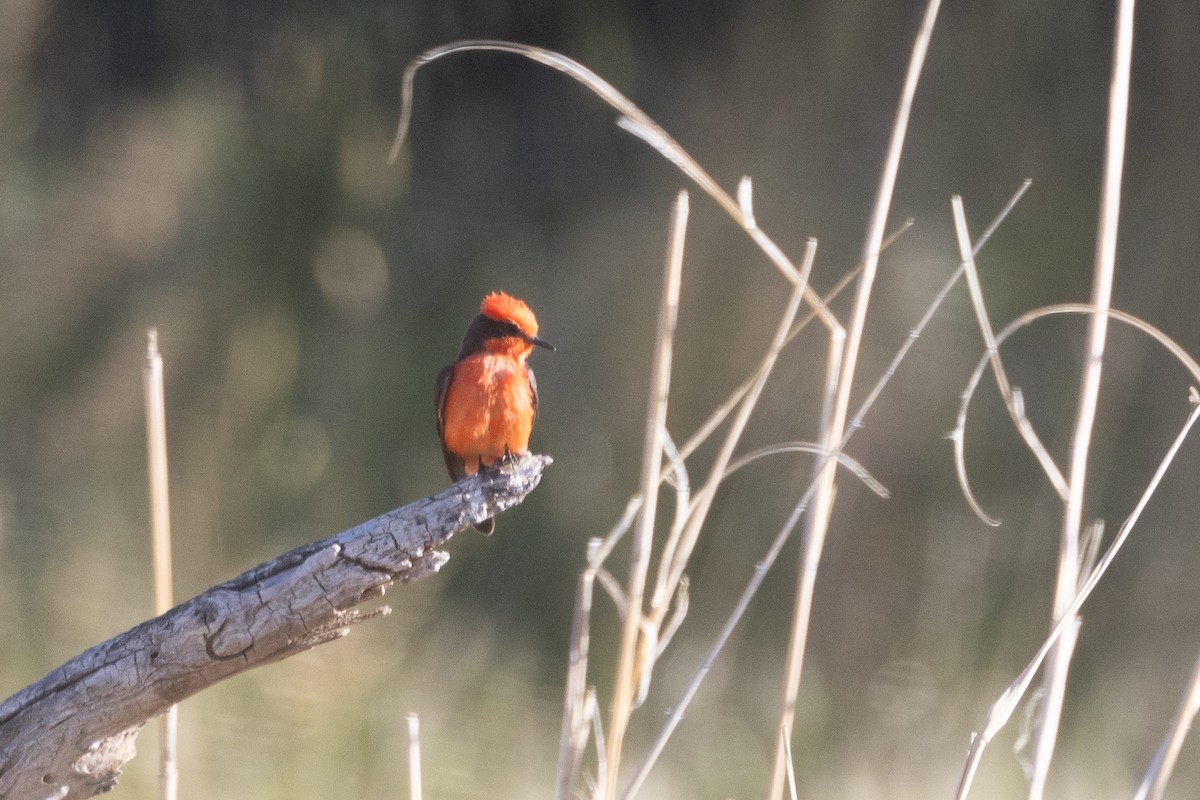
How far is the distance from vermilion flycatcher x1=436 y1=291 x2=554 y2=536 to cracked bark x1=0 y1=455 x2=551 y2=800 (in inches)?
45.9

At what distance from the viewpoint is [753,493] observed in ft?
12.1

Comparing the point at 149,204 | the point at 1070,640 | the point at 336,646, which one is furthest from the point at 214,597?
the point at 149,204

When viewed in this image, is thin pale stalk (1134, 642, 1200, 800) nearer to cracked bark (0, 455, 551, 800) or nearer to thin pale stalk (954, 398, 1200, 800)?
thin pale stalk (954, 398, 1200, 800)

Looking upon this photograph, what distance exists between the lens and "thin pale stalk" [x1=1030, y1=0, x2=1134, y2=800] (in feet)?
5.15

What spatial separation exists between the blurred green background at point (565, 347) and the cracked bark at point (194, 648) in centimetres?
229

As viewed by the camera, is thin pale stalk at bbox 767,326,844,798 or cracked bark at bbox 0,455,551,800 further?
thin pale stalk at bbox 767,326,844,798

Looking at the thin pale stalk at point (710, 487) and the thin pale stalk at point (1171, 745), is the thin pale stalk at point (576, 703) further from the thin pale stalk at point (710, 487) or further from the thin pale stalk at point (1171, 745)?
the thin pale stalk at point (1171, 745)

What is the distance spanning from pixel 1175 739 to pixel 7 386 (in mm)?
3435

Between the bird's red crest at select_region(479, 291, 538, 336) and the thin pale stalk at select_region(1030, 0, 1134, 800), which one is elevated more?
the bird's red crest at select_region(479, 291, 538, 336)

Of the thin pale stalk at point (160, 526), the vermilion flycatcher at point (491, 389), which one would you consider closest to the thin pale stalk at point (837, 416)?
the thin pale stalk at point (160, 526)

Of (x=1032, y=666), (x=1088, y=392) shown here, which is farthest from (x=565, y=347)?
(x=1032, y=666)

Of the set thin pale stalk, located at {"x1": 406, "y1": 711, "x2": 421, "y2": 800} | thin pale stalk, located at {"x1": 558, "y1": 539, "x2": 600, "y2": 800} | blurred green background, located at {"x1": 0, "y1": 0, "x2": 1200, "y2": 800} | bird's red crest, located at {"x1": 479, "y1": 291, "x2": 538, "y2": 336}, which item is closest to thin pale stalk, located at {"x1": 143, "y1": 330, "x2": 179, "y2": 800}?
thin pale stalk, located at {"x1": 406, "y1": 711, "x2": 421, "y2": 800}

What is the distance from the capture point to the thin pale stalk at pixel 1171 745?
1.45 metres

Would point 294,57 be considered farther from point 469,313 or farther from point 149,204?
point 469,313
